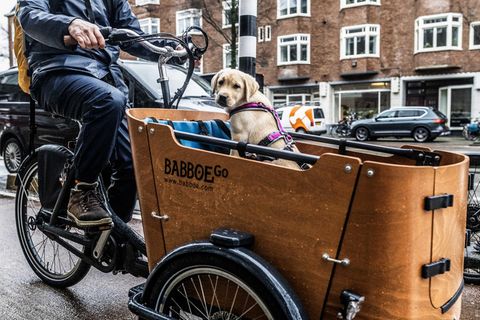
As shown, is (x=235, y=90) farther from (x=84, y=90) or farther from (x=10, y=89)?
(x=10, y=89)

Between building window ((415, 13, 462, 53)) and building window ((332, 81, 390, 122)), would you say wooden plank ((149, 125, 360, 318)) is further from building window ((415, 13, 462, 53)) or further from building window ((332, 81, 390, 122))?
building window ((332, 81, 390, 122))

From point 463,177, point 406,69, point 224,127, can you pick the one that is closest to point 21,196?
point 224,127

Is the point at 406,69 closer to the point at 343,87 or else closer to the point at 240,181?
the point at 343,87

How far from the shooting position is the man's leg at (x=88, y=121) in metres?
2.44

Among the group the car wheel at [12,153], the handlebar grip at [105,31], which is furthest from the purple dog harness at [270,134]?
the car wheel at [12,153]

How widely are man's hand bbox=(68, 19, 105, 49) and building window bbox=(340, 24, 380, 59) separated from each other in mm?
28261

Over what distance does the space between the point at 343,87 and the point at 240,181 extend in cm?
2966

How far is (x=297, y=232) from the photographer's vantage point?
1691 mm

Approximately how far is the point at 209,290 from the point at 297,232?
0.50 meters

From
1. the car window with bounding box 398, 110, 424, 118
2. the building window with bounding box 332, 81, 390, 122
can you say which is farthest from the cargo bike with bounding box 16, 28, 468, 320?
the building window with bounding box 332, 81, 390, 122

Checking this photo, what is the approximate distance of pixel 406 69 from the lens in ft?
92.3

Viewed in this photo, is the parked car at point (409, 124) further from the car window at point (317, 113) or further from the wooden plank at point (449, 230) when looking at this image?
the wooden plank at point (449, 230)

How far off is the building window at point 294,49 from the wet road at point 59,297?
94.0 ft

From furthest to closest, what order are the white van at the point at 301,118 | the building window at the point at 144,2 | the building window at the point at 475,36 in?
the building window at the point at 144,2, the building window at the point at 475,36, the white van at the point at 301,118
